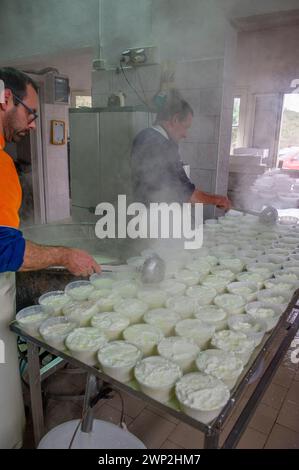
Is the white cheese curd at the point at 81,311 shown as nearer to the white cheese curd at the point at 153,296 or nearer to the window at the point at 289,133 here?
the white cheese curd at the point at 153,296

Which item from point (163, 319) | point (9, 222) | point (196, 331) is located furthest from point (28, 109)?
point (196, 331)

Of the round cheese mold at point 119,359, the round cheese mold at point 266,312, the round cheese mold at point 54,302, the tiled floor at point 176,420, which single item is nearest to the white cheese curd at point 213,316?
the round cheese mold at point 266,312

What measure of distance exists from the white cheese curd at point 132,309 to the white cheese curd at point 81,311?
103 millimetres

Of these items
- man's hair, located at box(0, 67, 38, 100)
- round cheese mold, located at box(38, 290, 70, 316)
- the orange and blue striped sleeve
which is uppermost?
man's hair, located at box(0, 67, 38, 100)

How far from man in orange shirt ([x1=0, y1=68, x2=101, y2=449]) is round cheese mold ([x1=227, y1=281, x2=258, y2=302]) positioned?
660mm

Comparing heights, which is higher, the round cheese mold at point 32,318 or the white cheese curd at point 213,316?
the white cheese curd at point 213,316

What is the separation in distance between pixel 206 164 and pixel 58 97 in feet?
10.4

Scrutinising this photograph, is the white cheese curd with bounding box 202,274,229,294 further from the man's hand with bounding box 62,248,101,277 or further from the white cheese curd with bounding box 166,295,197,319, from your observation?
the man's hand with bounding box 62,248,101,277

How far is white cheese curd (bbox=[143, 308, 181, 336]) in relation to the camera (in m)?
1.39

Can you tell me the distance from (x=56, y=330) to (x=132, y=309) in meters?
0.33

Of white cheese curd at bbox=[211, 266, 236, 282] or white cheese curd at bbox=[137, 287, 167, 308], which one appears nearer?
white cheese curd at bbox=[137, 287, 167, 308]

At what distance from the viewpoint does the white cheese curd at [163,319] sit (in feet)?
4.55

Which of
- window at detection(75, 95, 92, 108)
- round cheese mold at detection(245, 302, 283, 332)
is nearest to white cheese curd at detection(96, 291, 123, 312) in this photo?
round cheese mold at detection(245, 302, 283, 332)

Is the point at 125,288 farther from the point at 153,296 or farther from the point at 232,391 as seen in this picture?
the point at 232,391
